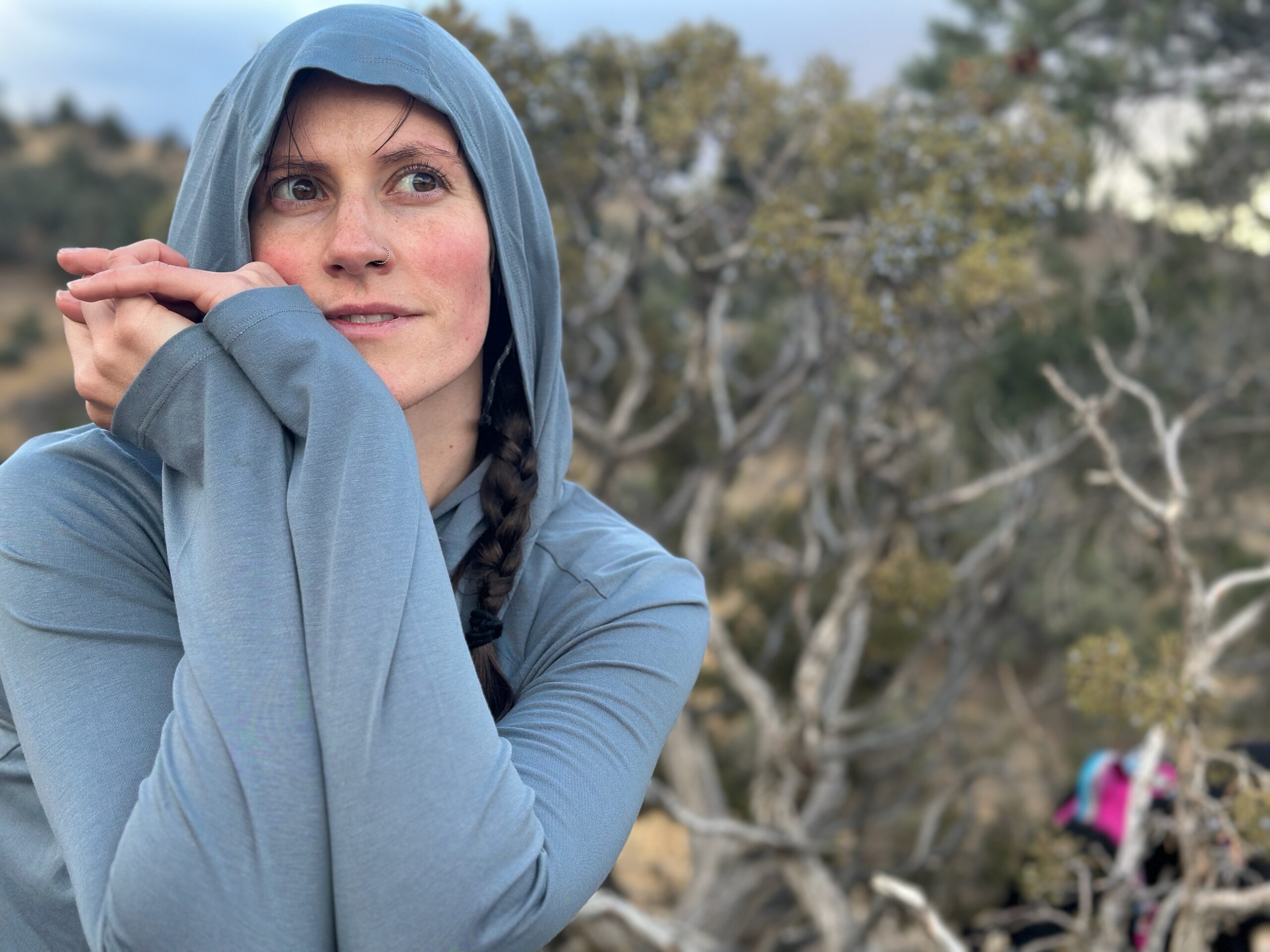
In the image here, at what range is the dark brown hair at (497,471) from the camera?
113 centimetres

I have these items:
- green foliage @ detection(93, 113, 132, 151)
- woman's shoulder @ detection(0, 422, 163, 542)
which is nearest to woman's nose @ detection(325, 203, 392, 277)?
woman's shoulder @ detection(0, 422, 163, 542)

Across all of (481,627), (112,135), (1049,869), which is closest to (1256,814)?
(1049,869)

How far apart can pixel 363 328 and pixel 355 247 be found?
0.08 meters

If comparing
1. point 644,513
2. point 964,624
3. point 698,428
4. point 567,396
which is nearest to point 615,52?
point 698,428

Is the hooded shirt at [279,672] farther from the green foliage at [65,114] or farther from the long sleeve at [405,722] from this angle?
the green foliage at [65,114]

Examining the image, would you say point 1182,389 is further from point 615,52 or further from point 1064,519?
point 615,52

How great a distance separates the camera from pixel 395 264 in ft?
3.59

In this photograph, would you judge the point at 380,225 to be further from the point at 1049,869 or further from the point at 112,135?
the point at 112,135

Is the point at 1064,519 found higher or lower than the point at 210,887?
lower

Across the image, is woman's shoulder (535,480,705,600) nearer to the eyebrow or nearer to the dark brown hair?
the dark brown hair

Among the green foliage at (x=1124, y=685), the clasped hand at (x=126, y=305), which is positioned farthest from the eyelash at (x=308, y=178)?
the green foliage at (x=1124, y=685)

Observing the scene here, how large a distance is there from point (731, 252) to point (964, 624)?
9.33 ft

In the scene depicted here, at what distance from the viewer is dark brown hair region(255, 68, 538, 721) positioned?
1135 millimetres

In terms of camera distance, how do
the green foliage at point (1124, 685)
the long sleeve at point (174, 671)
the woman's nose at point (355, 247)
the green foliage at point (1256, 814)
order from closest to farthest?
the long sleeve at point (174, 671) < the woman's nose at point (355, 247) < the green foliage at point (1256, 814) < the green foliage at point (1124, 685)
